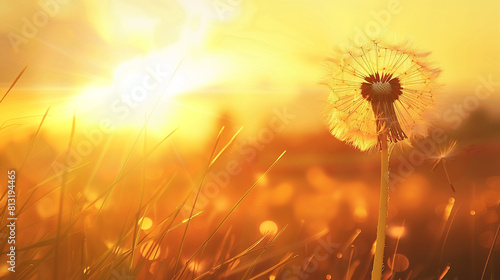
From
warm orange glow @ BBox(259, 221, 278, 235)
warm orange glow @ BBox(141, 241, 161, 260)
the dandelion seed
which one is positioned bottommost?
warm orange glow @ BBox(259, 221, 278, 235)

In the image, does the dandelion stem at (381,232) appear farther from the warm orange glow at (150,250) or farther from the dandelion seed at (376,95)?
the warm orange glow at (150,250)

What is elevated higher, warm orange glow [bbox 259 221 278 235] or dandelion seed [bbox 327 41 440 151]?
dandelion seed [bbox 327 41 440 151]

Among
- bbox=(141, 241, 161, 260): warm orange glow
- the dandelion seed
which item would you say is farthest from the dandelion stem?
bbox=(141, 241, 161, 260): warm orange glow

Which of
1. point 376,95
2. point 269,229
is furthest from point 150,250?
point 376,95

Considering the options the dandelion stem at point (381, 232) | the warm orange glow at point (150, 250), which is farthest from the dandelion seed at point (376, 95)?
the warm orange glow at point (150, 250)

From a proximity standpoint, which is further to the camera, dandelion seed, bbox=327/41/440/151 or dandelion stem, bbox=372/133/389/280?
dandelion seed, bbox=327/41/440/151

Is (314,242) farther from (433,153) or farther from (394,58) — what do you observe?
(394,58)

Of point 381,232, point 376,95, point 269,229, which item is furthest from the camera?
point 269,229

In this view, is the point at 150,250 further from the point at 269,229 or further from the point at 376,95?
the point at 376,95

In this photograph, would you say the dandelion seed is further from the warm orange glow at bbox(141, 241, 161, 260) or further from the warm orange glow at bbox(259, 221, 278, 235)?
the warm orange glow at bbox(141, 241, 161, 260)
